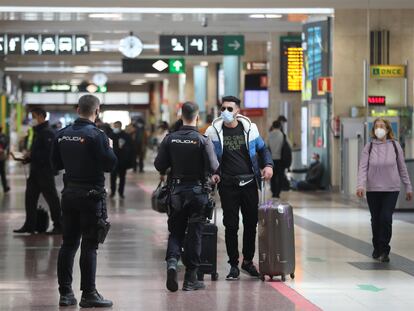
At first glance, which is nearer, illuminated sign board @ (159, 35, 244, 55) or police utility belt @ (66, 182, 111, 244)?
police utility belt @ (66, 182, 111, 244)

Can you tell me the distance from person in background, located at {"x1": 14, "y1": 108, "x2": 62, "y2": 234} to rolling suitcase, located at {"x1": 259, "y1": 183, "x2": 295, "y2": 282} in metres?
5.56

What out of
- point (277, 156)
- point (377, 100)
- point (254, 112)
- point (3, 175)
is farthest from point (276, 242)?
point (254, 112)

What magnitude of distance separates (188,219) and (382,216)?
3.35 meters

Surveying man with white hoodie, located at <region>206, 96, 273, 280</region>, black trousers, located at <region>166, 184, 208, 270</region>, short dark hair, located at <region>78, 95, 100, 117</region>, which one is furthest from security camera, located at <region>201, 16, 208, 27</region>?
short dark hair, located at <region>78, 95, 100, 117</region>

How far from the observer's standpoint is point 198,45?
28.7 m

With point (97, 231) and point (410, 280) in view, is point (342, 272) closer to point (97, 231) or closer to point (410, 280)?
point (410, 280)

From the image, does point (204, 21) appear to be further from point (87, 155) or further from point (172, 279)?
point (87, 155)

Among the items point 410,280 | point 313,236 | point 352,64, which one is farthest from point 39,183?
point 352,64

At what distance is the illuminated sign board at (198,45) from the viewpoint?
28672mm

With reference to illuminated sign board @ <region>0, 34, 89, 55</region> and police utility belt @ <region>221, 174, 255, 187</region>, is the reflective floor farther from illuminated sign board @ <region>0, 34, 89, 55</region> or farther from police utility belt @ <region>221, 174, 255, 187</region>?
illuminated sign board @ <region>0, 34, 89, 55</region>

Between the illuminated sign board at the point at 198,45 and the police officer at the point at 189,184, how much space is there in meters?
18.3

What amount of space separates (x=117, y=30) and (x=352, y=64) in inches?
303

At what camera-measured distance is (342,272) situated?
11.8m

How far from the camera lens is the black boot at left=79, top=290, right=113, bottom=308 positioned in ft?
30.7
